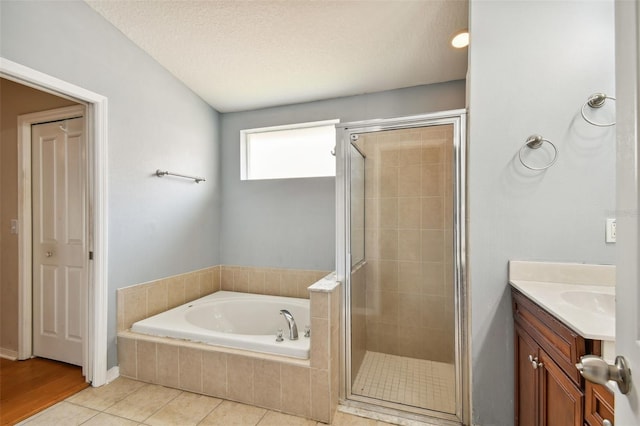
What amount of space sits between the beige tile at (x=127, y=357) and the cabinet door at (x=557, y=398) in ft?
7.87

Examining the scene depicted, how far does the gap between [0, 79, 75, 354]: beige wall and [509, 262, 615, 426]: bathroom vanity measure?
11.8ft

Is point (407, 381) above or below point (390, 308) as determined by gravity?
below

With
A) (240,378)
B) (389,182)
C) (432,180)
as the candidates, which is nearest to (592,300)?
(432,180)

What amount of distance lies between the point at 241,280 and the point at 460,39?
2.81 meters

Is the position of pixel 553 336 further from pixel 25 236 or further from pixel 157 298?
pixel 25 236

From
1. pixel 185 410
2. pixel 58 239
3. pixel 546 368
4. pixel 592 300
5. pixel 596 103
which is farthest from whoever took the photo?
pixel 58 239

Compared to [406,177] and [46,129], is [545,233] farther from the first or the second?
[46,129]

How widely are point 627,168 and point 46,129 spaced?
3381mm

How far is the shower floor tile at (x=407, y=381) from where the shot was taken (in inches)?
73.2

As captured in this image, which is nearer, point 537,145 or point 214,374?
point 537,145

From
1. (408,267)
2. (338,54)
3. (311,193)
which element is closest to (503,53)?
(338,54)

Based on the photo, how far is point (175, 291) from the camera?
2.59 meters

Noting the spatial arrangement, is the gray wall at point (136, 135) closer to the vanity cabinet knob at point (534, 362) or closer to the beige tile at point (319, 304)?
the beige tile at point (319, 304)

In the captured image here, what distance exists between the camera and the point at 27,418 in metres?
1.68
